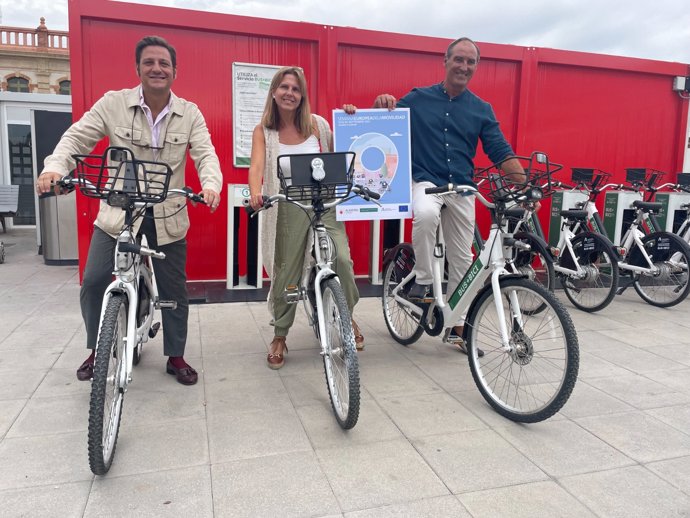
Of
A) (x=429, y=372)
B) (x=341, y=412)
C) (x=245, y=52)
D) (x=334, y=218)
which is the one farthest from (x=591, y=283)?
(x=245, y=52)

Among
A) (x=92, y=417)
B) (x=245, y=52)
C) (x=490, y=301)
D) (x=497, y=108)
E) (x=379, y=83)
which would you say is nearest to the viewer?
(x=92, y=417)

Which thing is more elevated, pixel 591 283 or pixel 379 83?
pixel 379 83

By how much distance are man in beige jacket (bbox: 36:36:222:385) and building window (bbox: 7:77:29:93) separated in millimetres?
35375

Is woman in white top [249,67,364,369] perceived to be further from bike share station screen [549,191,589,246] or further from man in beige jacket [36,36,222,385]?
bike share station screen [549,191,589,246]

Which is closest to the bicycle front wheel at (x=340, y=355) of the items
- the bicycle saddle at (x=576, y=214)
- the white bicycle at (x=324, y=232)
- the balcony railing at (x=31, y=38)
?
the white bicycle at (x=324, y=232)

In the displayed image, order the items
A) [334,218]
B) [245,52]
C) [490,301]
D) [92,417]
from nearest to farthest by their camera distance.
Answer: [92,417] → [490,301] → [334,218] → [245,52]

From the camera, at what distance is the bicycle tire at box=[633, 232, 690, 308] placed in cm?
509

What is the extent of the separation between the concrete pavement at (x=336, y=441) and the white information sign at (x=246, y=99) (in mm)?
2541

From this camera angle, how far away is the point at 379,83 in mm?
6055

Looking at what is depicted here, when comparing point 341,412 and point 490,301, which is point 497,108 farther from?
point 341,412

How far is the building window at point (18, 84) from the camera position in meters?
31.9

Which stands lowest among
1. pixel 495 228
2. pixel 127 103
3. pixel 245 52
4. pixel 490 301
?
pixel 490 301

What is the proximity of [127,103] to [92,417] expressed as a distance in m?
1.73

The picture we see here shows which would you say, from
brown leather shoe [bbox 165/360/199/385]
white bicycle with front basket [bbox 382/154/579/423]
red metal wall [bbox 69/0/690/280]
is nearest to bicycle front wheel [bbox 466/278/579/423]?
white bicycle with front basket [bbox 382/154/579/423]
